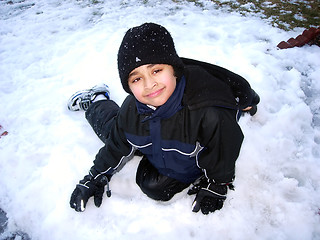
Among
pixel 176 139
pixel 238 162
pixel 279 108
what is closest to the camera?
pixel 176 139

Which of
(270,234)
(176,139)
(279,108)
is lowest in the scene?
(270,234)

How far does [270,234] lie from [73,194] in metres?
1.46

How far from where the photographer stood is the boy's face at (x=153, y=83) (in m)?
1.26

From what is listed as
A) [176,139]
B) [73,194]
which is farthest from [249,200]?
[73,194]

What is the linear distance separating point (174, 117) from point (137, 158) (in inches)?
36.3

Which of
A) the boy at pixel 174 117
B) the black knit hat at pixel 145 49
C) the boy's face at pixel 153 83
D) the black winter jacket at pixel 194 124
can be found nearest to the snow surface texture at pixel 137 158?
the boy at pixel 174 117

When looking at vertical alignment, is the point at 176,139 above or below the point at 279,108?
above

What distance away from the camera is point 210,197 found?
1.69 metres

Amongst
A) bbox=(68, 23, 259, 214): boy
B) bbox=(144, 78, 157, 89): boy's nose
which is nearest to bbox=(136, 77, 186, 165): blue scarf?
bbox=(68, 23, 259, 214): boy

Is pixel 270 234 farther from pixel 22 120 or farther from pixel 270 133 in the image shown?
pixel 22 120

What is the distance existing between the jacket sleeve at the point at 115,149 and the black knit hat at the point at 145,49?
14.2 inches

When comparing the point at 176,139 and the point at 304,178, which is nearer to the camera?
the point at 176,139

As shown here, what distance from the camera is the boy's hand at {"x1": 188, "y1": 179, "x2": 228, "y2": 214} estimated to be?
5.43ft

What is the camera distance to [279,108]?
7.51 feet
